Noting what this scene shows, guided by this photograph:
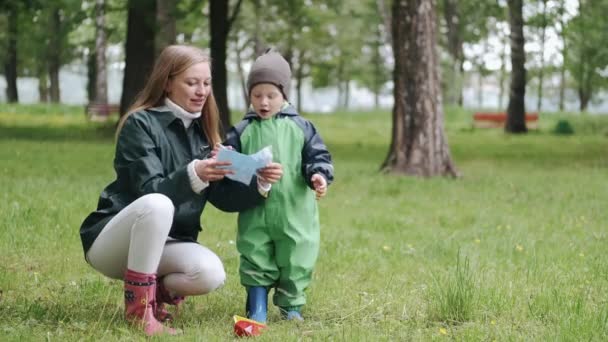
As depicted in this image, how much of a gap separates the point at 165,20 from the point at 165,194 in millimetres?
16132

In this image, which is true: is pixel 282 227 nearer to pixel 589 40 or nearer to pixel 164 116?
pixel 164 116

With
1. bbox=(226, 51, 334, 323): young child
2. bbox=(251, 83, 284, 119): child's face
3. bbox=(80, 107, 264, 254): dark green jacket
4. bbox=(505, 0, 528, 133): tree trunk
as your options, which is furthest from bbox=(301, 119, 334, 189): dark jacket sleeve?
bbox=(505, 0, 528, 133): tree trunk

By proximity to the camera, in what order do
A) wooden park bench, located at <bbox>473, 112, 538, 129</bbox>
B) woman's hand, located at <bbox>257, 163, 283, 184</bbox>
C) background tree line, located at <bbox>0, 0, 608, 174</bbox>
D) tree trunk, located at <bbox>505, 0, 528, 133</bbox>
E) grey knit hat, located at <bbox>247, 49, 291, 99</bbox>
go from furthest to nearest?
wooden park bench, located at <bbox>473, 112, 538, 129</bbox> < tree trunk, located at <bbox>505, 0, 528, 133</bbox> < background tree line, located at <bbox>0, 0, 608, 174</bbox> < grey knit hat, located at <bbox>247, 49, 291, 99</bbox> < woman's hand, located at <bbox>257, 163, 283, 184</bbox>

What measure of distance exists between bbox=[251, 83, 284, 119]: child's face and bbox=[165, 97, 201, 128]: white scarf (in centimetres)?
30

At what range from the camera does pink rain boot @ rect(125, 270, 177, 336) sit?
4.32 m

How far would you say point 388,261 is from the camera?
269 inches

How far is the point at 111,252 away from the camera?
4.48 metres

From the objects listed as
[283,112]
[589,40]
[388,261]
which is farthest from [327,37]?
[283,112]

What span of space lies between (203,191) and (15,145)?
12.5 m

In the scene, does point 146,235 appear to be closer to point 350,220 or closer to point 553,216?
point 350,220

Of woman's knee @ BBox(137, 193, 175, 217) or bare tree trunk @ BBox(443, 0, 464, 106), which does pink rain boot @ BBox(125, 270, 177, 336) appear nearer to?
woman's knee @ BBox(137, 193, 175, 217)

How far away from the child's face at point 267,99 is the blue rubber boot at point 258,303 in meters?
0.86

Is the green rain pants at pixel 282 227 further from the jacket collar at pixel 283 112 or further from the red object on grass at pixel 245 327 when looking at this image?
the red object on grass at pixel 245 327

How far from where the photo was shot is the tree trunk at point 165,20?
19.9m
